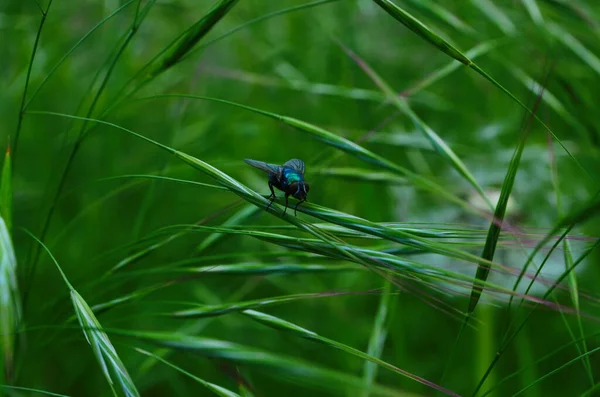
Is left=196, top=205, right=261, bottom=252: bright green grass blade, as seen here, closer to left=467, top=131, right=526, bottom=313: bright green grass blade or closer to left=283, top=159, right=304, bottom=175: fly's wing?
left=283, top=159, right=304, bottom=175: fly's wing

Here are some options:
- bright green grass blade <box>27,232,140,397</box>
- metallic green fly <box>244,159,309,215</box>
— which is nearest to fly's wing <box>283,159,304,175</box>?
metallic green fly <box>244,159,309,215</box>

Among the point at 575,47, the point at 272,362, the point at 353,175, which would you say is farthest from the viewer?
the point at 575,47

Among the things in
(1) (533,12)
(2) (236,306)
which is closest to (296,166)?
(2) (236,306)

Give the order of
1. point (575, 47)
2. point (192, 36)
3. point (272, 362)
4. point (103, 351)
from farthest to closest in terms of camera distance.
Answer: point (575, 47), point (192, 36), point (103, 351), point (272, 362)

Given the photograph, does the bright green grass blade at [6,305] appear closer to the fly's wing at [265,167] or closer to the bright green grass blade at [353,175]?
the fly's wing at [265,167]

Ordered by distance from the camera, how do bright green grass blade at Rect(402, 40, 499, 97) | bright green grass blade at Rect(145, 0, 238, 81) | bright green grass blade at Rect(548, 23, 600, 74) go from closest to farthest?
bright green grass blade at Rect(145, 0, 238, 81) < bright green grass blade at Rect(402, 40, 499, 97) < bright green grass blade at Rect(548, 23, 600, 74)

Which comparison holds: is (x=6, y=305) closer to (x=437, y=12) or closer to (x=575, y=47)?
(x=437, y=12)

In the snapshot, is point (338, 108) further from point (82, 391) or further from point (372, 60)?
point (82, 391)

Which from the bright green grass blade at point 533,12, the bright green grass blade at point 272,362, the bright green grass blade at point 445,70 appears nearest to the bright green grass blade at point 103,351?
the bright green grass blade at point 272,362

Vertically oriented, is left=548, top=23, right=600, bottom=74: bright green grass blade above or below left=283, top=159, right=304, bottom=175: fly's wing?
above

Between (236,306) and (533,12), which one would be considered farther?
(533,12)
